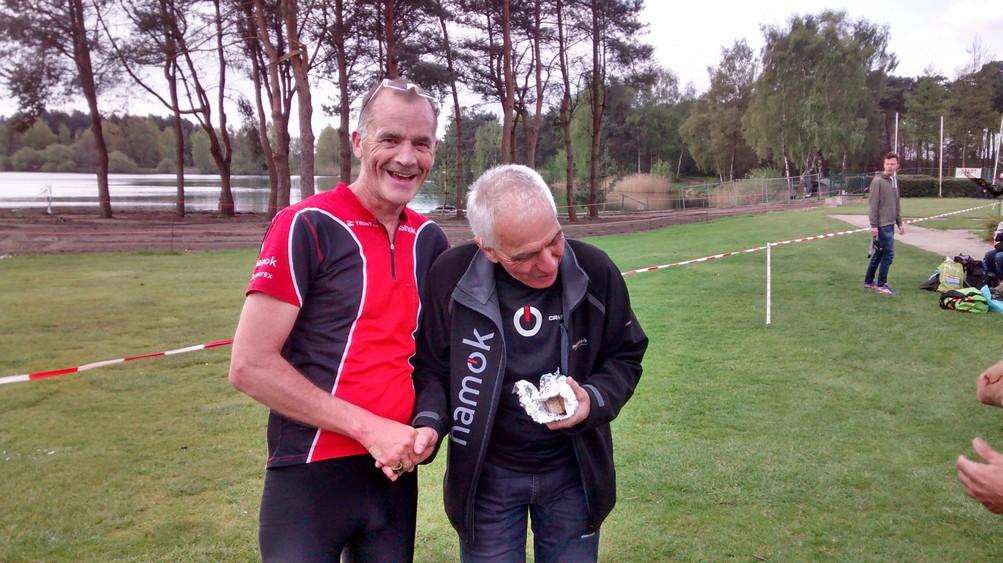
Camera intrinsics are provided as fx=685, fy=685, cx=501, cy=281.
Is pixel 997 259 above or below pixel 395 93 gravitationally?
below

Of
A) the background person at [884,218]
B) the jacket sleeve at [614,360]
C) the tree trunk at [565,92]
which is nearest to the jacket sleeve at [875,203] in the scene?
the background person at [884,218]

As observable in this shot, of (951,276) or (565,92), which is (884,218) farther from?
(565,92)

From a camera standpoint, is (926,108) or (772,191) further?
(926,108)

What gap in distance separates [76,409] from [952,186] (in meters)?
54.8

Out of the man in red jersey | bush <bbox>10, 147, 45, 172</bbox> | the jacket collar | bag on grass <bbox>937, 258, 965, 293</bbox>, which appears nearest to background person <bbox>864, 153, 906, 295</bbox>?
bag on grass <bbox>937, 258, 965, 293</bbox>

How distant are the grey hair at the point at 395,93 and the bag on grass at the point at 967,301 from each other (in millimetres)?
10360

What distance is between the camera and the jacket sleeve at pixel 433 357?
203 cm

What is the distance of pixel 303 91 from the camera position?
65.5 ft

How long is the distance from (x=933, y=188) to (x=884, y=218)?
44.7 metres

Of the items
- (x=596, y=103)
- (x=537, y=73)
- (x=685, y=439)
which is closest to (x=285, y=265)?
(x=685, y=439)

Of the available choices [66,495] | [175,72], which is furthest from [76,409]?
[175,72]

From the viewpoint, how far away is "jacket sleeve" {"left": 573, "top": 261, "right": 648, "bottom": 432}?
6.58 ft

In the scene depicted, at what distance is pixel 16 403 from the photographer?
653cm

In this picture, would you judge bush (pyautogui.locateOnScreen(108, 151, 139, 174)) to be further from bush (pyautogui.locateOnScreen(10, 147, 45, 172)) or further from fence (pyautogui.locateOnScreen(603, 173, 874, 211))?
fence (pyautogui.locateOnScreen(603, 173, 874, 211))
